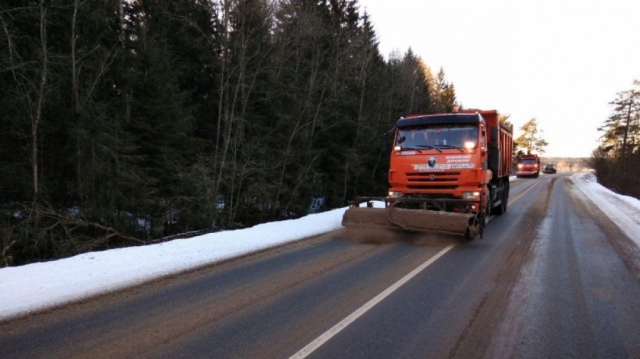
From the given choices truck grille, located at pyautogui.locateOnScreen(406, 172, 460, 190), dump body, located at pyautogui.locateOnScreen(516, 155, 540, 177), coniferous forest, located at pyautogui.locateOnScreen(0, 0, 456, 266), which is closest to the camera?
truck grille, located at pyautogui.locateOnScreen(406, 172, 460, 190)

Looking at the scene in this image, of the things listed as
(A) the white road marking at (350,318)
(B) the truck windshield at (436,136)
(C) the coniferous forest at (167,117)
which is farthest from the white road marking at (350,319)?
(C) the coniferous forest at (167,117)

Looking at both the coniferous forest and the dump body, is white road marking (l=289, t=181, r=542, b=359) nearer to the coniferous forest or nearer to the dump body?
the coniferous forest

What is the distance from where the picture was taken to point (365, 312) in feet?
13.9

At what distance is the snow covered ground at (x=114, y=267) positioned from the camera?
4582 millimetres

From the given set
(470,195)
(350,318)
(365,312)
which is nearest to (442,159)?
(470,195)

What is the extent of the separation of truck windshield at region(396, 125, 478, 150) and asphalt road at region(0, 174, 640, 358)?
10.0ft

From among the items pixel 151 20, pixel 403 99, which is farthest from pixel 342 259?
pixel 403 99

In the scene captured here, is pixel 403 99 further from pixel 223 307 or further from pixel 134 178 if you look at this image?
pixel 223 307

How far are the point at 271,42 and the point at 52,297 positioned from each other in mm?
16179

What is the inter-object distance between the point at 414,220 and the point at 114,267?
19.7 feet

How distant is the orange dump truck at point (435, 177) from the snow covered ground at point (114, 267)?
7.32 feet

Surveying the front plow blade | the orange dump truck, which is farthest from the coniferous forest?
the orange dump truck

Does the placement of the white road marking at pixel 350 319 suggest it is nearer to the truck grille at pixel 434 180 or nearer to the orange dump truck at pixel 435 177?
the orange dump truck at pixel 435 177

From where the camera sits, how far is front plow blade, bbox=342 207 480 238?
25.6ft
